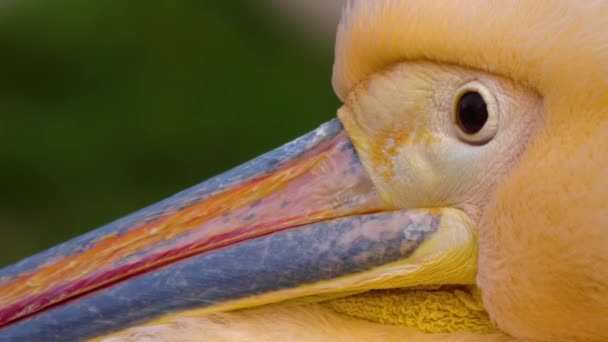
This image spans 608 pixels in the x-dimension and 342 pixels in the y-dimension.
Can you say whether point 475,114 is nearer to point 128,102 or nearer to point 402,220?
point 402,220

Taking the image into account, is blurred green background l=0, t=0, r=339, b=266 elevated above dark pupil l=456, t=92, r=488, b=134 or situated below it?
above

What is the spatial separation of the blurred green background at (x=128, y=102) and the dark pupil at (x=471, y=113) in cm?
347

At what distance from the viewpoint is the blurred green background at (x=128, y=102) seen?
491 centimetres

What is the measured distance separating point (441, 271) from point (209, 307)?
39 centimetres

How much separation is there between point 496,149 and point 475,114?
7 centimetres

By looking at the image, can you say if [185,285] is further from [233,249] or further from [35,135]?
[35,135]

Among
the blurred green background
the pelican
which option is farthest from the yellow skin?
the blurred green background

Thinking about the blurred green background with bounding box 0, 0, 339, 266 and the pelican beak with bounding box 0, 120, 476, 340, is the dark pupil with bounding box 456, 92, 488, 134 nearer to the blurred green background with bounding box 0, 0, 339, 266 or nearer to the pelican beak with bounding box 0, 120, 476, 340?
the pelican beak with bounding box 0, 120, 476, 340

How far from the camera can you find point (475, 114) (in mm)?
1533

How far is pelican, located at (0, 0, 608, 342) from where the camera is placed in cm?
139

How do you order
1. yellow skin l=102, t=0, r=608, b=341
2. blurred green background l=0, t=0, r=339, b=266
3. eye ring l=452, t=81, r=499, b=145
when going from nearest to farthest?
yellow skin l=102, t=0, r=608, b=341
eye ring l=452, t=81, r=499, b=145
blurred green background l=0, t=0, r=339, b=266

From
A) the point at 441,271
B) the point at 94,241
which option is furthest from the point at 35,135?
the point at 441,271

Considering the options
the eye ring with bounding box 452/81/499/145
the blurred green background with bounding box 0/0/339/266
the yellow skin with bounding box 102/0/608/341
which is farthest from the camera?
the blurred green background with bounding box 0/0/339/266

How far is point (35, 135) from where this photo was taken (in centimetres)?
509
